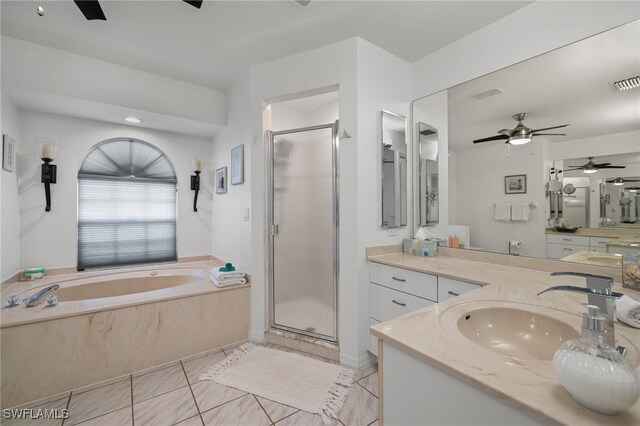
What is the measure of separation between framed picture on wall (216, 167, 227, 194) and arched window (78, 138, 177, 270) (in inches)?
24.2

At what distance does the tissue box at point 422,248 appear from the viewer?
2.18 m

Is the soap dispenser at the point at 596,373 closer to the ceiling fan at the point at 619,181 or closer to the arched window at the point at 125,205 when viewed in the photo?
the ceiling fan at the point at 619,181

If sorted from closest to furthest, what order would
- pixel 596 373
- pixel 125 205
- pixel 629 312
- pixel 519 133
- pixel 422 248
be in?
pixel 596 373 < pixel 629 312 < pixel 519 133 < pixel 422 248 < pixel 125 205

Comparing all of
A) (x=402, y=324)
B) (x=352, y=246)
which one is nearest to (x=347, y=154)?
(x=352, y=246)

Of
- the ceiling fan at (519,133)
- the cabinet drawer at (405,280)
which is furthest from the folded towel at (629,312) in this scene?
the ceiling fan at (519,133)

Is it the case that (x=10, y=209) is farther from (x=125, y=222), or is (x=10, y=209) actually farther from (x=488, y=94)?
(x=488, y=94)

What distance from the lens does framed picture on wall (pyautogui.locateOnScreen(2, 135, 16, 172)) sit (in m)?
2.24

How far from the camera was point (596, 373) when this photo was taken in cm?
47

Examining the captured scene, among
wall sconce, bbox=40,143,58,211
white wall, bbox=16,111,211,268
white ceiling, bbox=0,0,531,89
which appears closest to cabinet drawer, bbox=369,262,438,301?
white ceiling, bbox=0,0,531,89

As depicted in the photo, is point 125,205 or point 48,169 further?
point 125,205

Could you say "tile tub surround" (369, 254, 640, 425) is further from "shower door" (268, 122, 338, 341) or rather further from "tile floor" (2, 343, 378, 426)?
"shower door" (268, 122, 338, 341)

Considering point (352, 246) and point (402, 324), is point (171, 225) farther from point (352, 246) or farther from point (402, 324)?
point (402, 324)

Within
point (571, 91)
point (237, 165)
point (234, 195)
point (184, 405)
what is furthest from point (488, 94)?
point (184, 405)

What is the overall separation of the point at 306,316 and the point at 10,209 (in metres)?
2.86
